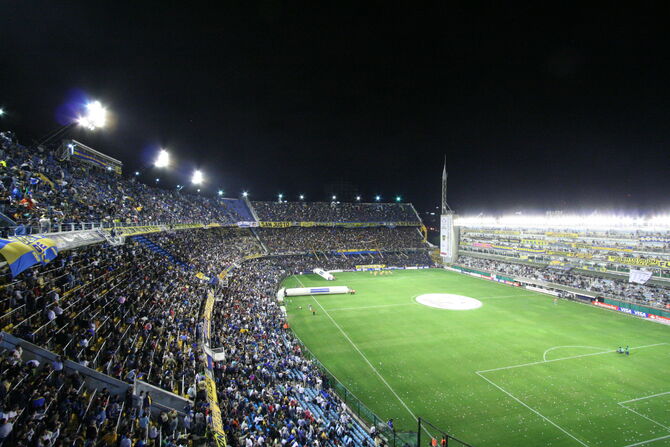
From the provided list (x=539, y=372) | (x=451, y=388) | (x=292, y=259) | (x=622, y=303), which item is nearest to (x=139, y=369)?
(x=451, y=388)

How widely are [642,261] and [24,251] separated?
182 ft

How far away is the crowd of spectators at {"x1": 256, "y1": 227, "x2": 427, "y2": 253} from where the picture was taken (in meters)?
66.9

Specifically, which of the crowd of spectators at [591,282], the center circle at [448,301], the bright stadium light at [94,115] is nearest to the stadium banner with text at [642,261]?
the crowd of spectators at [591,282]

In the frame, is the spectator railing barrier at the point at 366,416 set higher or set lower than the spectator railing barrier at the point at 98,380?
lower

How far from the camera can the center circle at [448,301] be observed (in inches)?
1505

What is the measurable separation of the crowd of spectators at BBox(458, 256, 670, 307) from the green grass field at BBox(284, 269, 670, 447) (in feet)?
13.7

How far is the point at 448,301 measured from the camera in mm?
40625

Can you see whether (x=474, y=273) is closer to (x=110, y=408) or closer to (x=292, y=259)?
(x=292, y=259)

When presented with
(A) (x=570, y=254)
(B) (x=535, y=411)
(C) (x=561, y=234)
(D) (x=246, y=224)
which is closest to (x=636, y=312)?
(A) (x=570, y=254)

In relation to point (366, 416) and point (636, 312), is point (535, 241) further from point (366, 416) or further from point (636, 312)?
point (366, 416)

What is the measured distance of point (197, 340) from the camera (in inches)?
657

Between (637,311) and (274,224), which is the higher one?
(274,224)

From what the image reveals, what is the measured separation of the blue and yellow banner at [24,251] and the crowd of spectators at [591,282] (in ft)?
164

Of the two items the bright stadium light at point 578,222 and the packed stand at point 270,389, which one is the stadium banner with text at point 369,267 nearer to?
the bright stadium light at point 578,222
